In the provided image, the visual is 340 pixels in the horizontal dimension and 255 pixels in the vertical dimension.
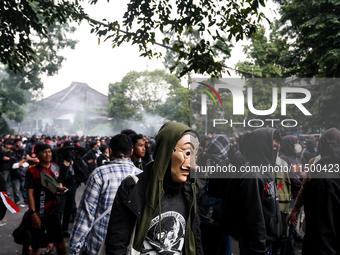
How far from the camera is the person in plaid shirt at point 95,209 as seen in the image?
266 centimetres

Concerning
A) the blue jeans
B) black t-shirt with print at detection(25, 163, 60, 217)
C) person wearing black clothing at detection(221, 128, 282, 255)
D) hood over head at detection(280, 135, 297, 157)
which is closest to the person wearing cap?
black t-shirt with print at detection(25, 163, 60, 217)

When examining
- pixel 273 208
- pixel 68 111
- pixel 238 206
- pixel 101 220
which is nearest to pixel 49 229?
pixel 101 220

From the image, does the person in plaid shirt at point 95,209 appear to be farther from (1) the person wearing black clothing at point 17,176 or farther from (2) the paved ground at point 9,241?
(1) the person wearing black clothing at point 17,176

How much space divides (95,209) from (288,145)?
395 cm

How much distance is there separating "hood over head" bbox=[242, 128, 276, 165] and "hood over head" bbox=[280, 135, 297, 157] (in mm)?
2495

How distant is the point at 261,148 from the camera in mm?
3029

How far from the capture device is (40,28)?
5609 millimetres

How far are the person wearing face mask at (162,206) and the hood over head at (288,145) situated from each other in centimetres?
383

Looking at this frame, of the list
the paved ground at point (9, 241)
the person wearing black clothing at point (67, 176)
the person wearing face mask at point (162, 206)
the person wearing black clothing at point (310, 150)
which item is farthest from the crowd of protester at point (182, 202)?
the person wearing black clothing at point (310, 150)

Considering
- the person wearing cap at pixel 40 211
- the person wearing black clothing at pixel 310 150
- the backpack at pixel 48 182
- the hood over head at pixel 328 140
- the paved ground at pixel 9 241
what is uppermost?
the hood over head at pixel 328 140

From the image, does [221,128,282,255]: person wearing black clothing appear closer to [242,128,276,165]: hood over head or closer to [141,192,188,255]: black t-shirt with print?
[242,128,276,165]: hood over head

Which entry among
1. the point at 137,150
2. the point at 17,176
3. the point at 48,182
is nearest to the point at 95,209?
the point at 48,182

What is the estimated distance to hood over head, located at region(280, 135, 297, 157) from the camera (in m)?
5.39

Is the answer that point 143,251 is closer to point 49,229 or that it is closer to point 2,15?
point 49,229
